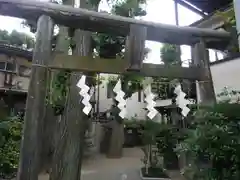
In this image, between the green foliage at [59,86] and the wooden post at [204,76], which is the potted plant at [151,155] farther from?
the wooden post at [204,76]

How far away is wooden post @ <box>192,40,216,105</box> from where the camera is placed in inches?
201

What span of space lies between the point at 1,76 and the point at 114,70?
470 inches

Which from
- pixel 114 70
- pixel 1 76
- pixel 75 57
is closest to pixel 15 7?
pixel 75 57

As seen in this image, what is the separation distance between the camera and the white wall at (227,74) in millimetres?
8102

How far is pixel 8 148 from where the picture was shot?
8742 millimetres

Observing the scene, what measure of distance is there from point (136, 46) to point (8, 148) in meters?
6.46

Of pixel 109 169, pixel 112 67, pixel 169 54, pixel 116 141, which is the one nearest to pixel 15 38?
pixel 116 141

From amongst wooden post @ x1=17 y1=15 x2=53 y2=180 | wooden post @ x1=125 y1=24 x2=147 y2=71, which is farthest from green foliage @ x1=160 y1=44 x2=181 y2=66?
wooden post @ x1=17 y1=15 x2=53 y2=180

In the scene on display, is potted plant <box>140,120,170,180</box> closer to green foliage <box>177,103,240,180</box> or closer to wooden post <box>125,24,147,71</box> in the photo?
green foliage <box>177,103,240,180</box>

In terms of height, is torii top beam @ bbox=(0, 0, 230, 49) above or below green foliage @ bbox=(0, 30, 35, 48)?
below

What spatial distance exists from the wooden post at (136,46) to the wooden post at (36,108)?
1.44m

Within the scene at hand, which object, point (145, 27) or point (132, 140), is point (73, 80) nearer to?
point (145, 27)

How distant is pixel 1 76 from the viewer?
14.5 metres

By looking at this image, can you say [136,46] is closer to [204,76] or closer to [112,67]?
[112,67]
